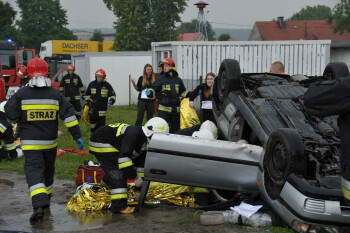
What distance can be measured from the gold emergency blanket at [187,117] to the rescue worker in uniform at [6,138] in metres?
2.77

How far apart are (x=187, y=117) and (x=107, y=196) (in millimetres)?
3480

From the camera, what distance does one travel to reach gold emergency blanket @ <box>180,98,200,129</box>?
9.86 m

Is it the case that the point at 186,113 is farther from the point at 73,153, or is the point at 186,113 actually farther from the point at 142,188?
the point at 142,188

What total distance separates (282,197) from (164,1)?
5007cm

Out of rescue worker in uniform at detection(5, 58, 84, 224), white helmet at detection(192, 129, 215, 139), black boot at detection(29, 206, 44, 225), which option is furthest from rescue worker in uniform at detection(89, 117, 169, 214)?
black boot at detection(29, 206, 44, 225)

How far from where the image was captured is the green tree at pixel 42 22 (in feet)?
267

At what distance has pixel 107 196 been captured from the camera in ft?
21.9

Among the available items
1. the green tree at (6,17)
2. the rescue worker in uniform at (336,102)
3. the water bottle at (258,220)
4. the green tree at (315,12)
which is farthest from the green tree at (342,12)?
the green tree at (315,12)

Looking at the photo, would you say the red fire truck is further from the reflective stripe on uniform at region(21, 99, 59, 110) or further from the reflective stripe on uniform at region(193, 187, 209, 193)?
the reflective stripe on uniform at region(193, 187, 209, 193)

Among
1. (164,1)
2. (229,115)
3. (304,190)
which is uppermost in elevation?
(164,1)

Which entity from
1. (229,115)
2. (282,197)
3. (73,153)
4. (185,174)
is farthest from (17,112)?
(73,153)

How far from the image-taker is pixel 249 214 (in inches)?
220

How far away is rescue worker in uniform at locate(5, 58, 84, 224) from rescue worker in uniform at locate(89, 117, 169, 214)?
0.51 meters

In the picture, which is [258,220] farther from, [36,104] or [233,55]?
[233,55]
